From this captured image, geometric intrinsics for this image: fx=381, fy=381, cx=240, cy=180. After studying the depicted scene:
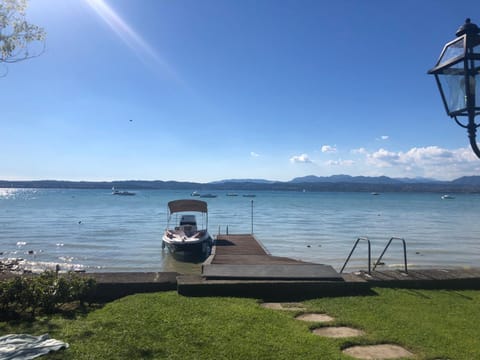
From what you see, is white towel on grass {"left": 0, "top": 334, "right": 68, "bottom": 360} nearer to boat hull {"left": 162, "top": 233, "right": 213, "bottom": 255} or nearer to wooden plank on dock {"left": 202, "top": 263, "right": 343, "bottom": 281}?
wooden plank on dock {"left": 202, "top": 263, "right": 343, "bottom": 281}

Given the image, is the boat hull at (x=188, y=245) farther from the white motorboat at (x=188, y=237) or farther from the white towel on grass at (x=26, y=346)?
the white towel on grass at (x=26, y=346)

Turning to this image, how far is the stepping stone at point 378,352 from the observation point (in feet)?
14.9

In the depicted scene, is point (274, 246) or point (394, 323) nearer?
point (394, 323)

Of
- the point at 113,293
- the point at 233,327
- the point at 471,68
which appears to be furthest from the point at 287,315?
the point at 471,68

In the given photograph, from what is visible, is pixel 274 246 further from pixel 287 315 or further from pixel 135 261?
pixel 287 315

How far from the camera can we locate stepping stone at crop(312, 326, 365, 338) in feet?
17.2

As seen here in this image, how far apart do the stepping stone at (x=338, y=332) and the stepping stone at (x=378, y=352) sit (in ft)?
1.34

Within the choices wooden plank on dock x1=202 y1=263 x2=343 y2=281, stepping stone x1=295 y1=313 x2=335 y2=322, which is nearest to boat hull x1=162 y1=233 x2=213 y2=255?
wooden plank on dock x1=202 y1=263 x2=343 y2=281

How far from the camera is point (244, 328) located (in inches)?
209

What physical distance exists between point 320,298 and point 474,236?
27.4 metres

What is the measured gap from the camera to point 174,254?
20219 millimetres

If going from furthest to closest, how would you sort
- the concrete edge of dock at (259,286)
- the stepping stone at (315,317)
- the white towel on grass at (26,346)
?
the concrete edge of dock at (259,286)
the stepping stone at (315,317)
the white towel on grass at (26,346)

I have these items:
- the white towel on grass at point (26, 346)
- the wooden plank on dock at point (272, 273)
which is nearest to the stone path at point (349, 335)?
the wooden plank on dock at point (272, 273)

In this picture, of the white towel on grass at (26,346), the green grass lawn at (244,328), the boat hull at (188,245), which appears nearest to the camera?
the white towel on grass at (26,346)
